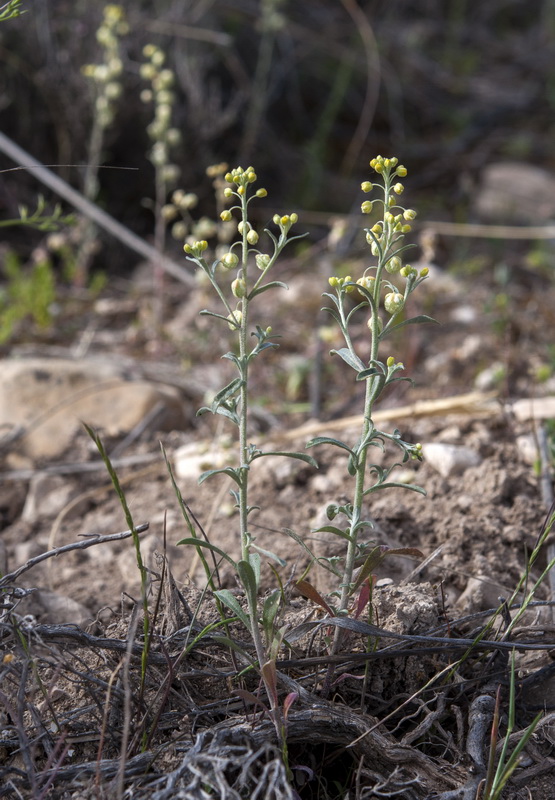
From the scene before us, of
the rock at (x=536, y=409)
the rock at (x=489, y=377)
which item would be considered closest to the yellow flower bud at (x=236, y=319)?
the rock at (x=536, y=409)

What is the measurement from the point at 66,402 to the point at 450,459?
1.44 meters

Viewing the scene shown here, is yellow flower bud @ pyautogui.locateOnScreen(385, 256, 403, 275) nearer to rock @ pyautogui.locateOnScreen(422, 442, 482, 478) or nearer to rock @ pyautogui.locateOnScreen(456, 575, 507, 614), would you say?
rock @ pyautogui.locateOnScreen(456, 575, 507, 614)

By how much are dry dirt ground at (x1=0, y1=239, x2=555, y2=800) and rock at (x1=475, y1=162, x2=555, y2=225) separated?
2807 mm

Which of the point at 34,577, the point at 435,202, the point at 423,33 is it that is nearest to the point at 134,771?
the point at 34,577

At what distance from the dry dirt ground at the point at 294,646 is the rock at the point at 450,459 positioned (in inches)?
0.4

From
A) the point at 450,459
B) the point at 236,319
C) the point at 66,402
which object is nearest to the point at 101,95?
the point at 66,402

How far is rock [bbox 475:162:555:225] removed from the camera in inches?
199

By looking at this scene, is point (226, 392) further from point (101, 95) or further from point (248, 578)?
point (101, 95)

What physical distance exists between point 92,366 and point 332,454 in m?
1.13

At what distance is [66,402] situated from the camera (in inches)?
112

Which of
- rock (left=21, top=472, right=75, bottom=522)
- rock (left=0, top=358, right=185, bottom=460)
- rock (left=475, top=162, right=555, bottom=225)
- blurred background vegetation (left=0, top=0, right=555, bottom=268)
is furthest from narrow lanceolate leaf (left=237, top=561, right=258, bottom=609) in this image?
rock (left=475, top=162, right=555, bottom=225)

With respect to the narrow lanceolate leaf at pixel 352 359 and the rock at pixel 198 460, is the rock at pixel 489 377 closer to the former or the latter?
the rock at pixel 198 460

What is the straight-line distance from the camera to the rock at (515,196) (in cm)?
505

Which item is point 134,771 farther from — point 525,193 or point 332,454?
point 525,193
